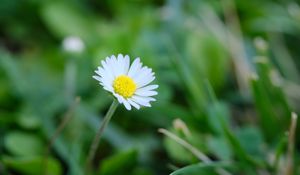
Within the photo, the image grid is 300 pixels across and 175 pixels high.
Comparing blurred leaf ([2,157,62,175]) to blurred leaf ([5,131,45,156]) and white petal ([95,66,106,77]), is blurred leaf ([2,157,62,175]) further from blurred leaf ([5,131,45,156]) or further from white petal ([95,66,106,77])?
white petal ([95,66,106,77])

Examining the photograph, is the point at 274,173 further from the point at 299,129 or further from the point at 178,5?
the point at 178,5

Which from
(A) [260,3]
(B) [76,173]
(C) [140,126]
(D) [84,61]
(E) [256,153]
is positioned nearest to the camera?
(B) [76,173]

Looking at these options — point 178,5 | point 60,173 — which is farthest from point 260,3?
point 60,173

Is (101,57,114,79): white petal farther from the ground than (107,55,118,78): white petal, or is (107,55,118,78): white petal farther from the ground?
(107,55,118,78): white petal

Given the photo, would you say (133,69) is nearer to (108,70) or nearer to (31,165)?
(108,70)

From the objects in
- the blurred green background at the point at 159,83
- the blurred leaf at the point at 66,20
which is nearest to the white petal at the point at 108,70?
the blurred green background at the point at 159,83

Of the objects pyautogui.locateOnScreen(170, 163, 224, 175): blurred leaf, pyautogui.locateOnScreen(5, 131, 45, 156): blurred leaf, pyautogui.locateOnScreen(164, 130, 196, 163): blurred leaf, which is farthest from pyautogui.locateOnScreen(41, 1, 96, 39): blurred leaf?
pyautogui.locateOnScreen(170, 163, 224, 175): blurred leaf
